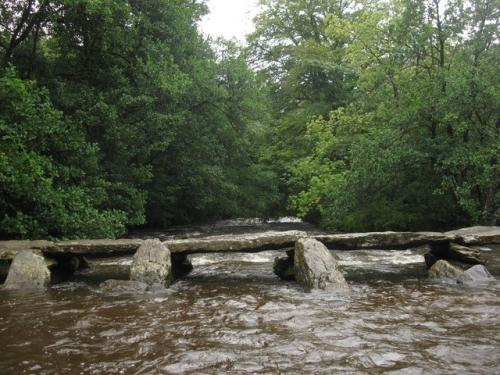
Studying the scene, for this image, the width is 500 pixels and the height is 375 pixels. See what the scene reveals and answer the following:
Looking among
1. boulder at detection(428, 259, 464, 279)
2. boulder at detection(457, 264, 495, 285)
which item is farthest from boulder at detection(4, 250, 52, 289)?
boulder at detection(457, 264, 495, 285)

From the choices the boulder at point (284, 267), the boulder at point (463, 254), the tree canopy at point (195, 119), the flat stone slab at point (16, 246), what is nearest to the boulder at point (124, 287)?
the flat stone slab at point (16, 246)

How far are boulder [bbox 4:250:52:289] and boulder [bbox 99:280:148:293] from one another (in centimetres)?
130

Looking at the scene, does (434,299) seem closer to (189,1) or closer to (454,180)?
(454,180)

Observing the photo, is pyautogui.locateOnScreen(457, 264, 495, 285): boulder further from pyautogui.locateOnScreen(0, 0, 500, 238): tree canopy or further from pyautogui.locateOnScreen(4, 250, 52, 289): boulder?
pyautogui.locateOnScreen(4, 250, 52, 289): boulder

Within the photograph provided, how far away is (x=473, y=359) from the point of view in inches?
173

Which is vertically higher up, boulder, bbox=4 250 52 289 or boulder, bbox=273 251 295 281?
boulder, bbox=4 250 52 289

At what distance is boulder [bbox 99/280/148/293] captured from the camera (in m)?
8.15

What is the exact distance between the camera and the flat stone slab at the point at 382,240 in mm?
9664

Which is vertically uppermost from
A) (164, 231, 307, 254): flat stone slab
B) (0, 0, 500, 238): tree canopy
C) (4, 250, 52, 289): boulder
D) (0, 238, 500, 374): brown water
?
(0, 0, 500, 238): tree canopy

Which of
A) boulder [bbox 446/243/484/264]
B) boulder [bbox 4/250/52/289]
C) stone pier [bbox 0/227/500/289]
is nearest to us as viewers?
boulder [bbox 4/250/52/289]

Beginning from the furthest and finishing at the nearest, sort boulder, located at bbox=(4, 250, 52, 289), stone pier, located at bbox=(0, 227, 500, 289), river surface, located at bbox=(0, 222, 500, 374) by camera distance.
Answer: stone pier, located at bbox=(0, 227, 500, 289), boulder, located at bbox=(4, 250, 52, 289), river surface, located at bbox=(0, 222, 500, 374)

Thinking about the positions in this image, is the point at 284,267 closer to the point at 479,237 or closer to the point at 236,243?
the point at 236,243

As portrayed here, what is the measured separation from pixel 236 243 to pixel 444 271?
15.0ft

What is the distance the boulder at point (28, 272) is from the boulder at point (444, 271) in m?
8.26
